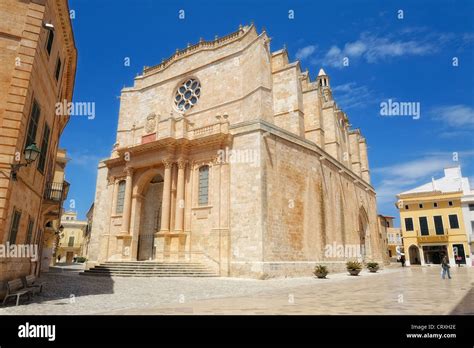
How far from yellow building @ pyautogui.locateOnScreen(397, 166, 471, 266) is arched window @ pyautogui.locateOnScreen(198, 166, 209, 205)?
107ft

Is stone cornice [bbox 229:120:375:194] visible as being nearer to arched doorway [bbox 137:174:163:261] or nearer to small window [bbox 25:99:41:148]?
arched doorway [bbox 137:174:163:261]

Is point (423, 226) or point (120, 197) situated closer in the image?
point (120, 197)

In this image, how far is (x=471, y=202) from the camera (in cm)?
3734

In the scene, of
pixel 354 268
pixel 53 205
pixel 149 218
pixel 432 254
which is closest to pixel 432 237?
pixel 432 254

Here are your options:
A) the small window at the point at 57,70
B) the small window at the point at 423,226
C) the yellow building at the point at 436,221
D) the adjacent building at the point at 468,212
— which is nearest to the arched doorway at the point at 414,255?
the yellow building at the point at 436,221

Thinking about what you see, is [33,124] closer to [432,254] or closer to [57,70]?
[57,70]

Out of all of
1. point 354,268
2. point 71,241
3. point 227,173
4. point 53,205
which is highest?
point 227,173

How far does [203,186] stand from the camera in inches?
784

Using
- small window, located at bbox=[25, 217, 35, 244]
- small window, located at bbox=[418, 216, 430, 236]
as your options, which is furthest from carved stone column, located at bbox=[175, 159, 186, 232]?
small window, located at bbox=[418, 216, 430, 236]

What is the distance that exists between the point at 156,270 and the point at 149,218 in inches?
272

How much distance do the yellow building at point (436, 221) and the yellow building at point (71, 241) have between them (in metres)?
52.0

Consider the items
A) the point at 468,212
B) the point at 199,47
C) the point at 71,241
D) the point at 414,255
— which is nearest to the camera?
the point at 199,47
